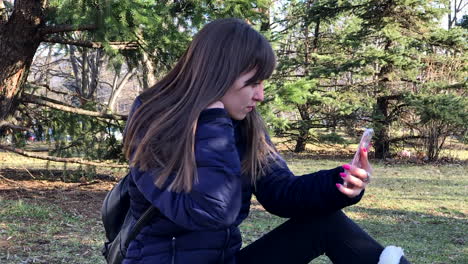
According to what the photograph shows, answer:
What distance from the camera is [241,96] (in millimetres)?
1611

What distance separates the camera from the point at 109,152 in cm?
689

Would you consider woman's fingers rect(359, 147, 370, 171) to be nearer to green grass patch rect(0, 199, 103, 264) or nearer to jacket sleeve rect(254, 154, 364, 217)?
jacket sleeve rect(254, 154, 364, 217)

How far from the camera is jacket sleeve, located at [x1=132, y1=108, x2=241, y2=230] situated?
4.53 feet

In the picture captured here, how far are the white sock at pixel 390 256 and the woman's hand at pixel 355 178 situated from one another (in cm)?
21

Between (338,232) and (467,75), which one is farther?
(467,75)

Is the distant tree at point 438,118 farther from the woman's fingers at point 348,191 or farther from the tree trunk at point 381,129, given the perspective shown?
the woman's fingers at point 348,191

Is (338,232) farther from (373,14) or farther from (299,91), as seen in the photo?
(373,14)

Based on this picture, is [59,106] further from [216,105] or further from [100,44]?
[216,105]

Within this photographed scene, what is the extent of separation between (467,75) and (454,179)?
4888 mm

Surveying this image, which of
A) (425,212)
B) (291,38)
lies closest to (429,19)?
(291,38)

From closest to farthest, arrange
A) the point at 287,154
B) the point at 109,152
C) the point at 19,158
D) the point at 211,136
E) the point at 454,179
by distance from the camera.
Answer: the point at 211,136 → the point at 109,152 → the point at 454,179 → the point at 19,158 → the point at 287,154

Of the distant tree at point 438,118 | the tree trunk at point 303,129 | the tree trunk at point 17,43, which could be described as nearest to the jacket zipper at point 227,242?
the tree trunk at point 17,43

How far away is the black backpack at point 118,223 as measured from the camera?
156cm

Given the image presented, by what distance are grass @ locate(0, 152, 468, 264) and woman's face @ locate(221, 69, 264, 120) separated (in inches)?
88.5
